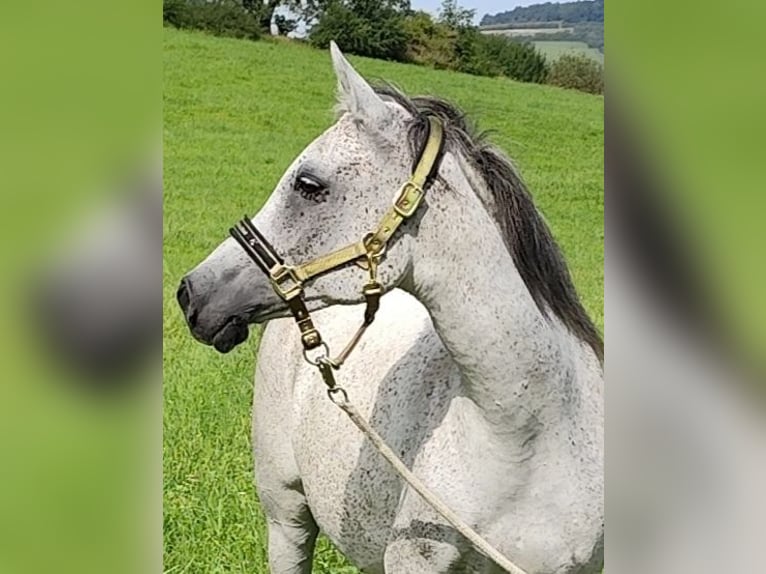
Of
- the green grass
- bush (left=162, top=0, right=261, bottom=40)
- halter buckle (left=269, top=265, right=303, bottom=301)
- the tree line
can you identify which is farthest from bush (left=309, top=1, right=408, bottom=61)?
halter buckle (left=269, top=265, right=303, bottom=301)

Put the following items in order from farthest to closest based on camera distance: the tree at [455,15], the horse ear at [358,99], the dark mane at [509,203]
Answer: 1. the tree at [455,15]
2. the dark mane at [509,203]
3. the horse ear at [358,99]

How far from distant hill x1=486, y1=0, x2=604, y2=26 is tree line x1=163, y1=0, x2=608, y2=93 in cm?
3

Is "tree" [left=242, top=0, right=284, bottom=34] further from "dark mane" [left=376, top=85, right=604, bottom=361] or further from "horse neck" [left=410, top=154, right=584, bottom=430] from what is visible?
"horse neck" [left=410, top=154, right=584, bottom=430]

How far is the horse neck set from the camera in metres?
1.12

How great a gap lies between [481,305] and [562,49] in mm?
388

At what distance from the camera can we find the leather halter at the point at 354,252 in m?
1.08

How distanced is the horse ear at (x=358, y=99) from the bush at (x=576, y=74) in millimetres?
300

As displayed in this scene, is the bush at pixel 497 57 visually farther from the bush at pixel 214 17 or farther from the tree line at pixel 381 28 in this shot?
the bush at pixel 214 17

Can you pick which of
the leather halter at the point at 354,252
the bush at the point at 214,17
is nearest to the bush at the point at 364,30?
the bush at the point at 214,17

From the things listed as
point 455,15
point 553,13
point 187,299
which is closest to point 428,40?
point 455,15

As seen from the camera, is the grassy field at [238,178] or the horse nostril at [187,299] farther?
the grassy field at [238,178]

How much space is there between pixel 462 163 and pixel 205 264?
35 cm
